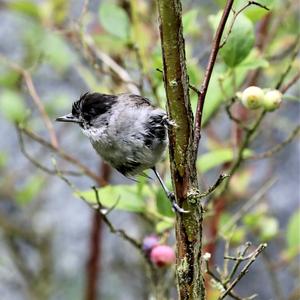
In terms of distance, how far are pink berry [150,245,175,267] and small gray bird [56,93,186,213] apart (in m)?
0.10

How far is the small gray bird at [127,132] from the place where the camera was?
105 centimetres

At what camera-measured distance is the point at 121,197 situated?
1.15m

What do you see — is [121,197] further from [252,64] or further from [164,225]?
[252,64]

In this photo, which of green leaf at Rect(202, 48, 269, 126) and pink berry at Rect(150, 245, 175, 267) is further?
green leaf at Rect(202, 48, 269, 126)

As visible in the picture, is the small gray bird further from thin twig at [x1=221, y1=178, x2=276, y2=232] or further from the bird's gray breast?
thin twig at [x1=221, y1=178, x2=276, y2=232]

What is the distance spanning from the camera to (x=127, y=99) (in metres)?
1.14

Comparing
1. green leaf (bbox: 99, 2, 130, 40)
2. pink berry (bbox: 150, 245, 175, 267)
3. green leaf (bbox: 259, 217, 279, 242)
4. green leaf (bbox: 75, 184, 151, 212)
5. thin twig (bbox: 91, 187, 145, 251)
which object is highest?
green leaf (bbox: 99, 2, 130, 40)

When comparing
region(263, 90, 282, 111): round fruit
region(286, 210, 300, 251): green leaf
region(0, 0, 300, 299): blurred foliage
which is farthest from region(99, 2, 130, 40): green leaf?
region(286, 210, 300, 251): green leaf

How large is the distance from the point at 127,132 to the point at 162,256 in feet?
0.64

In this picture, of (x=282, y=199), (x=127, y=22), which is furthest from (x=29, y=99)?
(x=127, y=22)

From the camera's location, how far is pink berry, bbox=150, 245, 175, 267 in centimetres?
105

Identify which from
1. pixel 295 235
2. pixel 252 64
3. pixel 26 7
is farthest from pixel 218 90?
pixel 26 7

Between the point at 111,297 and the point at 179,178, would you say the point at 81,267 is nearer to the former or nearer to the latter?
the point at 111,297

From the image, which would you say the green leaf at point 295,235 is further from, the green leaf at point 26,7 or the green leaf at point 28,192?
the green leaf at point 26,7
